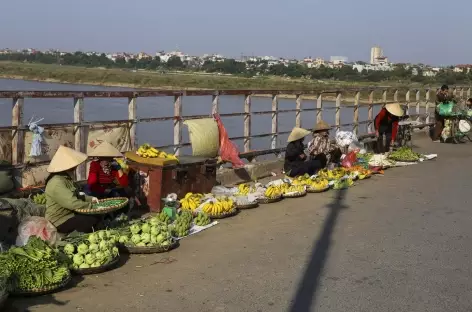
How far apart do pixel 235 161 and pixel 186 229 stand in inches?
135

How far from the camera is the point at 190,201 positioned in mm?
8328

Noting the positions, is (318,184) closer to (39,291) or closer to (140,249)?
(140,249)

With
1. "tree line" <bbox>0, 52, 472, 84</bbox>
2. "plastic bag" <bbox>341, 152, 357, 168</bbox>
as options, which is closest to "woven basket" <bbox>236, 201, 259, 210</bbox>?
"plastic bag" <bbox>341, 152, 357, 168</bbox>

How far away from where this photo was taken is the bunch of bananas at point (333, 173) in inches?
428

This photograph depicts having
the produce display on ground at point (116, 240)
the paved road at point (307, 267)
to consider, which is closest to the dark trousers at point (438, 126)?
the produce display on ground at point (116, 240)

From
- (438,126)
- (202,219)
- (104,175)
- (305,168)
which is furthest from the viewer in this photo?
(438,126)


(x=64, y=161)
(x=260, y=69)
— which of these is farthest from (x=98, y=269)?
(x=260, y=69)

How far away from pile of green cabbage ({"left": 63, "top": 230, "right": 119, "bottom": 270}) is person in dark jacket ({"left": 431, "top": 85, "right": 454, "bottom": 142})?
45.9 feet

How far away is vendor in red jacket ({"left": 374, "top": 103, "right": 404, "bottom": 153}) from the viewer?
14907mm

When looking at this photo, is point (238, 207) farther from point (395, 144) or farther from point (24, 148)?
point (395, 144)

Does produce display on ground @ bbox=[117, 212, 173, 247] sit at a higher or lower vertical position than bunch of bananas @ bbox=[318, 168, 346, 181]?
lower

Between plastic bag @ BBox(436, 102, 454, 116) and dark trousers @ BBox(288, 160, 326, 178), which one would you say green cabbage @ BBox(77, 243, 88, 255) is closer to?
dark trousers @ BBox(288, 160, 326, 178)

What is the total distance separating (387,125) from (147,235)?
10.1 m

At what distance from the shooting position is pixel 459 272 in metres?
5.95
